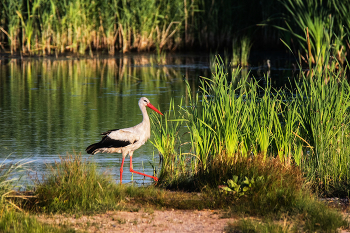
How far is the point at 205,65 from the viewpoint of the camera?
19.5m

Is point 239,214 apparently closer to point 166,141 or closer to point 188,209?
point 188,209

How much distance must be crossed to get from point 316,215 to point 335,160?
1.41 meters

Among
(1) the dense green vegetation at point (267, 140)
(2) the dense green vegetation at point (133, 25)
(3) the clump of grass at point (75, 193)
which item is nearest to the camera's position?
(3) the clump of grass at point (75, 193)

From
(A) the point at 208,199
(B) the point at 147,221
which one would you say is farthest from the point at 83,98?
(B) the point at 147,221

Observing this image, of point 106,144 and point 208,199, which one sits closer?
point 208,199

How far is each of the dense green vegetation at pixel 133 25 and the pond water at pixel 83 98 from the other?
93cm

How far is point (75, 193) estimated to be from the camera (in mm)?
5402

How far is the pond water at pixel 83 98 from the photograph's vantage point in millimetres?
8180

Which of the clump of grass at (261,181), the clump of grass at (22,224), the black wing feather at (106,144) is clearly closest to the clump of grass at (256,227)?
the clump of grass at (261,181)

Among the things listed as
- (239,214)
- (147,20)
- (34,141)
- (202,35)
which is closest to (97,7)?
(147,20)

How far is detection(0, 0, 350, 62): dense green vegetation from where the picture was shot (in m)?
20.3

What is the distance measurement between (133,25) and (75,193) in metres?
16.6

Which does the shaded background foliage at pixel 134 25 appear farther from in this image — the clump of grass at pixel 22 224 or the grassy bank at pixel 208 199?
the clump of grass at pixel 22 224

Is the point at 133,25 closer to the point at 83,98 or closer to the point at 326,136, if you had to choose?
the point at 83,98
